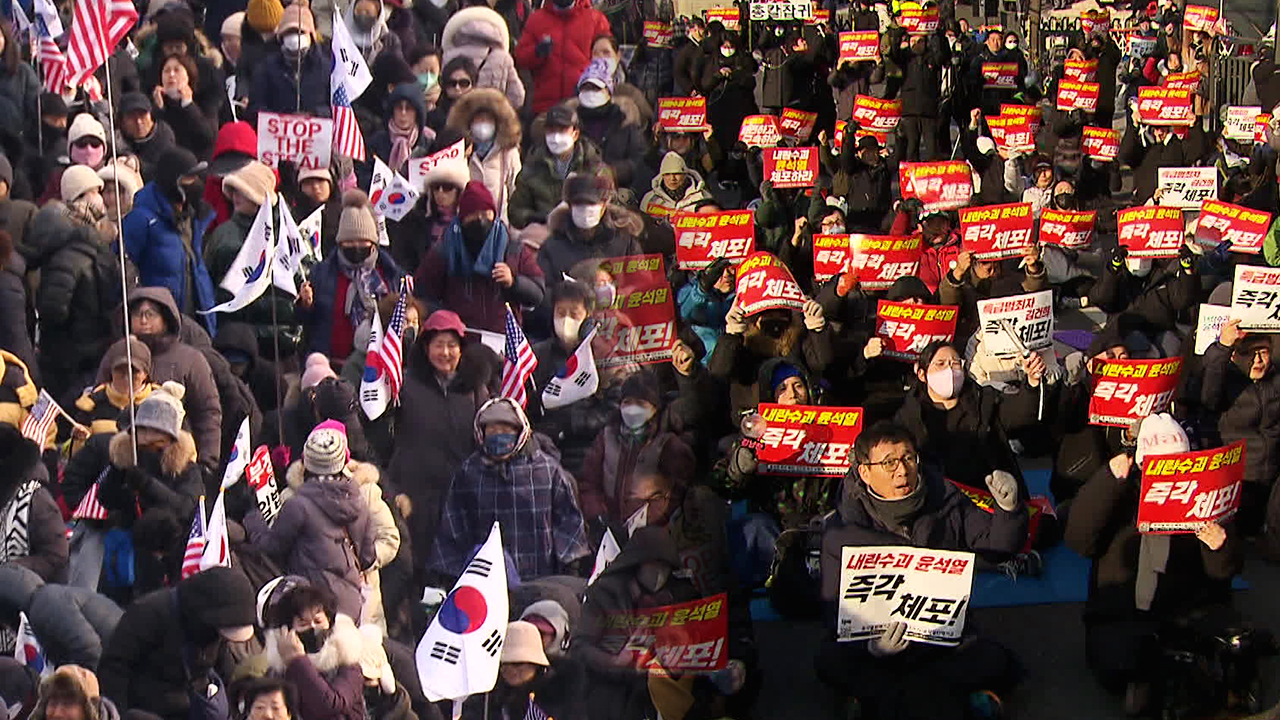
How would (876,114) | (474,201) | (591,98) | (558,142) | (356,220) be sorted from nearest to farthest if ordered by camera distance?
(356,220), (474,201), (558,142), (591,98), (876,114)

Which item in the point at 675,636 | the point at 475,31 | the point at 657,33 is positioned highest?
the point at 475,31

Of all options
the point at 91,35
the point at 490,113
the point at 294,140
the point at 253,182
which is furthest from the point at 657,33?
the point at 91,35

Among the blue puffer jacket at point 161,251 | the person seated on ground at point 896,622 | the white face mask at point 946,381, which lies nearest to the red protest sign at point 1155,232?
the white face mask at point 946,381

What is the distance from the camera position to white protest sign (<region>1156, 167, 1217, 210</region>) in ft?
43.8

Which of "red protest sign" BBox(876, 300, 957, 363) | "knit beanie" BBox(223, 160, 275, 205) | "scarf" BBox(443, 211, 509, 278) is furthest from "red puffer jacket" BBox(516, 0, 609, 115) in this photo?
"knit beanie" BBox(223, 160, 275, 205)

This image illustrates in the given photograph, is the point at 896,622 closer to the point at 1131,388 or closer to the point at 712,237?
the point at 1131,388

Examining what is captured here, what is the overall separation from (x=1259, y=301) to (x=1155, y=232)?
7.62 feet

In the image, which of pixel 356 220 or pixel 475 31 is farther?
pixel 475 31

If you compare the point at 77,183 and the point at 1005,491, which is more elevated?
the point at 77,183

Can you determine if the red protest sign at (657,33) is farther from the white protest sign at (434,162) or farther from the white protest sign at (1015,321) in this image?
the white protest sign at (434,162)

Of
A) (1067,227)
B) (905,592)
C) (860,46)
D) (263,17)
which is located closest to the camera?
(905,592)

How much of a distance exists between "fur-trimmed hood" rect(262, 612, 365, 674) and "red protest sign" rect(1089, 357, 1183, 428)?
4.63 m

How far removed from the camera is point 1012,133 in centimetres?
1606

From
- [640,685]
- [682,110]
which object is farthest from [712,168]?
[640,685]
